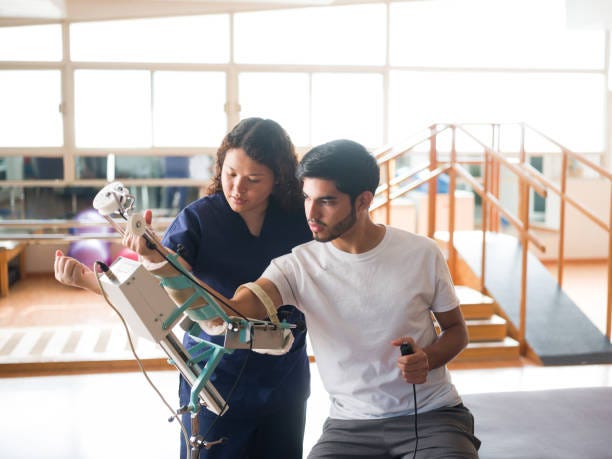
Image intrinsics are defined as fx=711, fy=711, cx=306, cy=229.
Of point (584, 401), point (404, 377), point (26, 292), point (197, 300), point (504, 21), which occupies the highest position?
point (504, 21)

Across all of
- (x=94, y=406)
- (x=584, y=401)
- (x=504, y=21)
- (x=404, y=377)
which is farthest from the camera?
(x=504, y=21)

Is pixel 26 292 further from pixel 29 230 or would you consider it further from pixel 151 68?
pixel 151 68

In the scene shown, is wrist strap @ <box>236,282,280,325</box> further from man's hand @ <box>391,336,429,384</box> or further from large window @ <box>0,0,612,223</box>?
large window @ <box>0,0,612,223</box>

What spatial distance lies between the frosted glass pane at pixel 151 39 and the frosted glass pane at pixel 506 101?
67.6 inches

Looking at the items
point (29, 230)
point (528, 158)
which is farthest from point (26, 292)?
point (528, 158)

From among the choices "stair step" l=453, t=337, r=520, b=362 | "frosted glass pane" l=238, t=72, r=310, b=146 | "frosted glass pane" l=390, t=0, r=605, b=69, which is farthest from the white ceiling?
"stair step" l=453, t=337, r=520, b=362

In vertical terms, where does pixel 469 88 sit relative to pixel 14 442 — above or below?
above

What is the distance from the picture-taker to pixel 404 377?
1.37 metres

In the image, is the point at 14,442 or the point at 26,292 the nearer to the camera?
the point at 14,442

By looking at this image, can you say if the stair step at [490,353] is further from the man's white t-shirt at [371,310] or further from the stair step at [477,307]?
the man's white t-shirt at [371,310]

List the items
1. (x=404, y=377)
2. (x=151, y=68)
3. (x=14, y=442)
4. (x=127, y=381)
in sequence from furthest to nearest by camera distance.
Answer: (x=151, y=68), (x=127, y=381), (x=14, y=442), (x=404, y=377)

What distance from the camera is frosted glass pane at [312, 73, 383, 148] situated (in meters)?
6.55

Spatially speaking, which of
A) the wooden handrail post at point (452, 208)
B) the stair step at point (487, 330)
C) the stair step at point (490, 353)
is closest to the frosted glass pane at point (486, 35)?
the wooden handrail post at point (452, 208)

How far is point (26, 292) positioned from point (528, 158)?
4860mm
